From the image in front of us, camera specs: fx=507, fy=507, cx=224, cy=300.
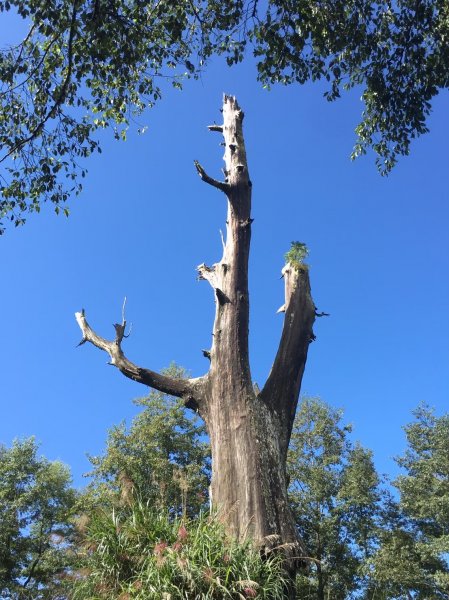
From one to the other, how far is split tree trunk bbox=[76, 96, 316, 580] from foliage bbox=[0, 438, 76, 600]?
16.5 m

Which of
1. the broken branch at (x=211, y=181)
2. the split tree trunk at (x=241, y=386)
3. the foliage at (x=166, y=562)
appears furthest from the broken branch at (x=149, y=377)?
the broken branch at (x=211, y=181)

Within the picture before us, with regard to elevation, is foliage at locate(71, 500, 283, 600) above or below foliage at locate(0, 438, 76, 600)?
below

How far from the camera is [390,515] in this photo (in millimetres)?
22547

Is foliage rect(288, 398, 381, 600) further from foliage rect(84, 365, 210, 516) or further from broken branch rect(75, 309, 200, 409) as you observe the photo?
broken branch rect(75, 309, 200, 409)

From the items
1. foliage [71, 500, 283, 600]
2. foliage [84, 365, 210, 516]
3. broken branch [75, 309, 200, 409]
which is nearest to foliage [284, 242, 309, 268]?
broken branch [75, 309, 200, 409]

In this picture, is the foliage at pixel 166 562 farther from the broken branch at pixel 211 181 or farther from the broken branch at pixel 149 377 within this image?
the broken branch at pixel 211 181

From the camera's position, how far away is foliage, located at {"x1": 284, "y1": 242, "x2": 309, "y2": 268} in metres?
8.15

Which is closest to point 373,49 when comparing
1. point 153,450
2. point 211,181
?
point 211,181

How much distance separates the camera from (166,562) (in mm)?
4754

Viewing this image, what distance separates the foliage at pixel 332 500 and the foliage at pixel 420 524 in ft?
3.70

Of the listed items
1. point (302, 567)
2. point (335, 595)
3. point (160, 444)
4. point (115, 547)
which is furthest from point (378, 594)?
point (115, 547)

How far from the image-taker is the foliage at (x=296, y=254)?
8.15 m

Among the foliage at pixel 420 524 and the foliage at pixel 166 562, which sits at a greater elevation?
the foliage at pixel 420 524

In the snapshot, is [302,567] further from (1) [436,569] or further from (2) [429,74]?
(1) [436,569]
